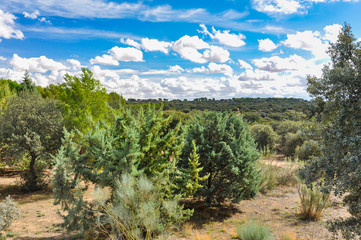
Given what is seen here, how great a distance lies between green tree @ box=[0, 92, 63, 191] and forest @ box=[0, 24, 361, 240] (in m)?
0.06

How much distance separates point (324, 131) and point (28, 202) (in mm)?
12433

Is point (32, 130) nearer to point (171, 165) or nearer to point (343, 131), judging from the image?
point (171, 165)

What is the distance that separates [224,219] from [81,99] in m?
11.0

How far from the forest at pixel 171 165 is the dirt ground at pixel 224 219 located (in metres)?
0.11

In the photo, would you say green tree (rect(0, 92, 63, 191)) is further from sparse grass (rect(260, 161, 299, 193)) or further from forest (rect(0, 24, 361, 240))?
sparse grass (rect(260, 161, 299, 193))

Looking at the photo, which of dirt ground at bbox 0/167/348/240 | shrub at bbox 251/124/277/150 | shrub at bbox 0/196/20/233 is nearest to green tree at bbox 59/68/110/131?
dirt ground at bbox 0/167/348/240

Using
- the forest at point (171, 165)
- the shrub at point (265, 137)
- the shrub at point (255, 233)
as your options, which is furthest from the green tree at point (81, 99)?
the shrub at point (265, 137)

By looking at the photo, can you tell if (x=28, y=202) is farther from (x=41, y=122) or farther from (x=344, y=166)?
(x=344, y=166)

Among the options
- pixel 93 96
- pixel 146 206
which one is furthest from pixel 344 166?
pixel 93 96

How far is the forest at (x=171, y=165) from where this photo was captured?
4.68 meters

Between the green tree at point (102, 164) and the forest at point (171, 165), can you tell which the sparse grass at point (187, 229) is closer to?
the forest at point (171, 165)

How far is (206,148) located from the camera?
356 inches

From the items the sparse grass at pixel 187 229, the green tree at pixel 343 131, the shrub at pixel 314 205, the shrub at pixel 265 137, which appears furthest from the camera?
the shrub at pixel 265 137

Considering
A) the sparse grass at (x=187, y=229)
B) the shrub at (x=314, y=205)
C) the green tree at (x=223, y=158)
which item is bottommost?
the sparse grass at (x=187, y=229)
